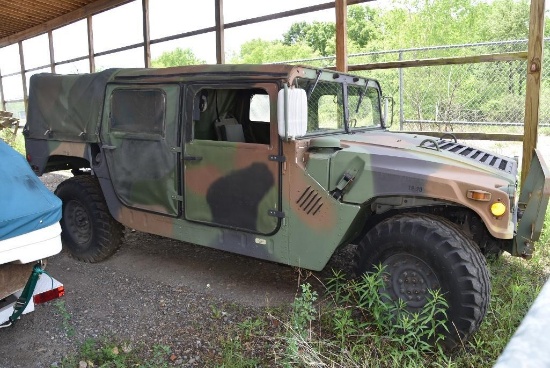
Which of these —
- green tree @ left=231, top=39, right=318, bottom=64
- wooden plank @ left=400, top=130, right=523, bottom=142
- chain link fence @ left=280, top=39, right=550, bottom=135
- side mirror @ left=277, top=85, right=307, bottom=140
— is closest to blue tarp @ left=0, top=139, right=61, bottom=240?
side mirror @ left=277, top=85, right=307, bottom=140

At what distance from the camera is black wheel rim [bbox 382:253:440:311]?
3.18 metres

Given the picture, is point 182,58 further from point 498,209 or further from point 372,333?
point 498,209

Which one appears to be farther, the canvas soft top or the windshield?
the canvas soft top

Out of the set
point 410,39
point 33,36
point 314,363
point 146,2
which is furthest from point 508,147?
point 33,36

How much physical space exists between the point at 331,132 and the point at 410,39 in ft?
34.4

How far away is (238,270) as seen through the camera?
15.2 ft

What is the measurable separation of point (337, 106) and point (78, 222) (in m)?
2.84

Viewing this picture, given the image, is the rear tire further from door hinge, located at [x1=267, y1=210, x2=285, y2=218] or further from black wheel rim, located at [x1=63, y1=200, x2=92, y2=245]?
door hinge, located at [x1=267, y1=210, x2=285, y2=218]

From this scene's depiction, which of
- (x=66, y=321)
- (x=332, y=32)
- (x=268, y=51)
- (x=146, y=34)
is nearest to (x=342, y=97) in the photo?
(x=66, y=321)

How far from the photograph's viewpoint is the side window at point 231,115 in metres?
4.14

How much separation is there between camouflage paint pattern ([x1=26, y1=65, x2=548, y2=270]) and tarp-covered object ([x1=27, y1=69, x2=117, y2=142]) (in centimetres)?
5

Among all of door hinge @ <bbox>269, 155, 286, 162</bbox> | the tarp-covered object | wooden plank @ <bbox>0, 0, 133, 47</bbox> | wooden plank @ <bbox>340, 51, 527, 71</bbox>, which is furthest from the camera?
wooden plank @ <bbox>0, 0, 133, 47</bbox>

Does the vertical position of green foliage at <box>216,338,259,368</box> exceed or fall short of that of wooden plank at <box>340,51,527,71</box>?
it falls short

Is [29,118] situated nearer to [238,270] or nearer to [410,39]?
[238,270]
